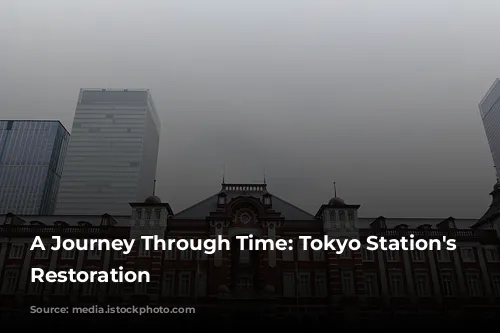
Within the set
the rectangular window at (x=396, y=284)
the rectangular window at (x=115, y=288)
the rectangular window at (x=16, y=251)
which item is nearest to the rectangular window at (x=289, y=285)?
the rectangular window at (x=396, y=284)

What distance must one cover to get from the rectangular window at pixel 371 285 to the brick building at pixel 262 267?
0.32 ft

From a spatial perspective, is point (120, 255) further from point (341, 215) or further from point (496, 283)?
point (496, 283)

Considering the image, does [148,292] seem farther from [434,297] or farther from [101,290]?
[434,297]

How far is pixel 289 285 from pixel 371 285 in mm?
8507

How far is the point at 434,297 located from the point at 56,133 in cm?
12488

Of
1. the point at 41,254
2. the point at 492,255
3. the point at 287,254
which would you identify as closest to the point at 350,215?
the point at 287,254

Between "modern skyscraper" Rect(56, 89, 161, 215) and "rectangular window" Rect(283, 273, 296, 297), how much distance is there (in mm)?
89826

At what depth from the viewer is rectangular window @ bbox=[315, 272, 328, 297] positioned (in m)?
42.2

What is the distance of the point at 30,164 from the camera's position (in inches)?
5276

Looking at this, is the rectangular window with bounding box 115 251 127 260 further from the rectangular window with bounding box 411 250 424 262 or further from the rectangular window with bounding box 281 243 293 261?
the rectangular window with bounding box 411 250 424 262

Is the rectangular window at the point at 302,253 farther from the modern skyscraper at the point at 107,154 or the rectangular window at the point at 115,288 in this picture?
the modern skyscraper at the point at 107,154

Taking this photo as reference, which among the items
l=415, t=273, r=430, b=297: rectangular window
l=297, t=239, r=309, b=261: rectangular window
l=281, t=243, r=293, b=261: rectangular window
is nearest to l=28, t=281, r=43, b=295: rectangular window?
l=281, t=243, r=293, b=261: rectangular window
